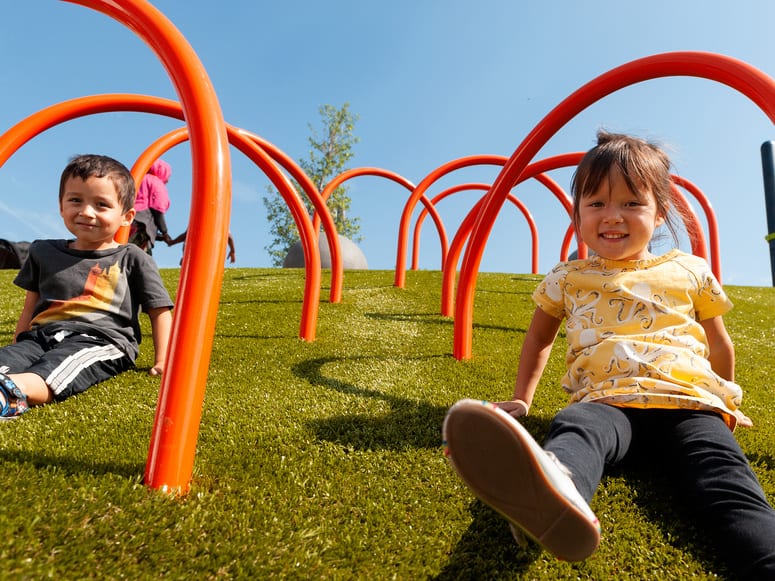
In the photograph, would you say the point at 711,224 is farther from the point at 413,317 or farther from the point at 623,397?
the point at 623,397

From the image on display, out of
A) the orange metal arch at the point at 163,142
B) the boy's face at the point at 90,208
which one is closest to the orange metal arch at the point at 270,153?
the orange metal arch at the point at 163,142

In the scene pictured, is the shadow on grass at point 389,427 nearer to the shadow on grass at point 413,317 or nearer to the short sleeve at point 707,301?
the short sleeve at point 707,301

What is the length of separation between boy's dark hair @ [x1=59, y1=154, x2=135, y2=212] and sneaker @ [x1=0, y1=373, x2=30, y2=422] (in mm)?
995

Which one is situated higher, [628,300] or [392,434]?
[628,300]

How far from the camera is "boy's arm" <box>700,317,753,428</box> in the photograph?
71.0 inches

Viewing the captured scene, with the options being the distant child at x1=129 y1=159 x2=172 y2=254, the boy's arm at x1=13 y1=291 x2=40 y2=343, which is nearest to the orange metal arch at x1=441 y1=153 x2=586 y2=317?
the boy's arm at x1=13 y1=291 x2=40 y2=343

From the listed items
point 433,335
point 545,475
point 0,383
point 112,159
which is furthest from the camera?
point 433,335

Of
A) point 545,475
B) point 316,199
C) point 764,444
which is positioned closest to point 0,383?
point 545,475

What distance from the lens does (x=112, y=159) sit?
8.30 feet

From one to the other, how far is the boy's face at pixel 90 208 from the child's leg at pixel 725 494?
2.52m

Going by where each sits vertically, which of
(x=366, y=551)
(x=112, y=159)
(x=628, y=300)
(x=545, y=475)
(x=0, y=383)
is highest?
(x=112, y=159)

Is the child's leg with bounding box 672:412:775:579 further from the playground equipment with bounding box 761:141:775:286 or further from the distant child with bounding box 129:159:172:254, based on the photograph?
the playground equipment with bounding box 761:141:775:286

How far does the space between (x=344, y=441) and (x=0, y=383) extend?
122 centimetres

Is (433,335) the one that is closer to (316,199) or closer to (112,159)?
(316,199)
